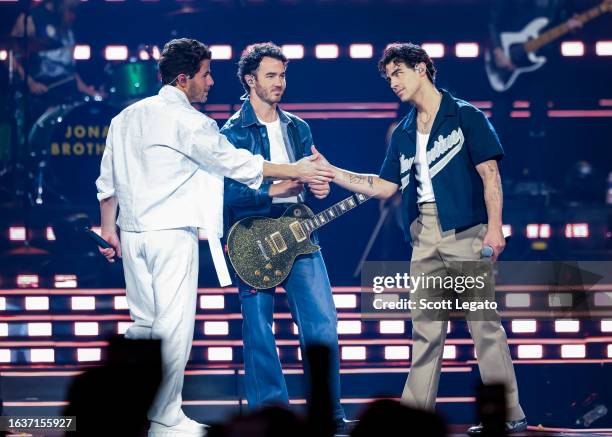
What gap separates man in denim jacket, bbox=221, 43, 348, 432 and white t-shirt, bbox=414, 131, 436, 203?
53 cm

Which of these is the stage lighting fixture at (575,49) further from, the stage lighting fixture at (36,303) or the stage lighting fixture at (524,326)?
the stage lighting fixture at (36,303)

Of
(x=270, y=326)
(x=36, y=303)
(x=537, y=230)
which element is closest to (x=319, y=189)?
(x=270, y=326)

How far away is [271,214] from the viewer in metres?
5.74

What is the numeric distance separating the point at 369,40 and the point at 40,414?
326cm

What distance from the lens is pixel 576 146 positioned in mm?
6871

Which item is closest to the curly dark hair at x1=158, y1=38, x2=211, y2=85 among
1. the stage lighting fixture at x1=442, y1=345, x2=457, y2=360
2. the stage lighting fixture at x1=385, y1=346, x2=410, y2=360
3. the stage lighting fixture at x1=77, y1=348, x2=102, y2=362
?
the stage lighting fixture at x1=77, y1=348, x2=102, y2=362

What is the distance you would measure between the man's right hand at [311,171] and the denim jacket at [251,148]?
0.18m

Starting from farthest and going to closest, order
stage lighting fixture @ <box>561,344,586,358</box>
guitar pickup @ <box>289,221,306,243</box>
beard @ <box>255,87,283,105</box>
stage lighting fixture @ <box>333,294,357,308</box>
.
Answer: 1. stage lighting fixture @ <box>333,294,357,308</box>
2. stage lighting fixture @ <box>561,344,586,358</box>
3. beard @ <box>255,87,283,105</box>
4. guitar pickup @ <box>289,221,306,243</box>

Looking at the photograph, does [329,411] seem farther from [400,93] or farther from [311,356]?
[400,93]

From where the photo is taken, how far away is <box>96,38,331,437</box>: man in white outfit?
5172mm

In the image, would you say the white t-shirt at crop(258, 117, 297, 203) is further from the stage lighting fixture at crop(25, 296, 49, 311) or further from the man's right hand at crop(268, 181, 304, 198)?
the stage lighting fixture at crop(25, 296, 49, 311)

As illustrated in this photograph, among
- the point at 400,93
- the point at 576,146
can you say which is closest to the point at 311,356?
the point at 400,93

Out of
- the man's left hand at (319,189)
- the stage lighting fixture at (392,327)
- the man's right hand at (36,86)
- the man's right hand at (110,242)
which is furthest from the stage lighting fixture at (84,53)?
the stage lighting fixture at (392,327)

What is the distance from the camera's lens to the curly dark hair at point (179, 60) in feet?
17.8
